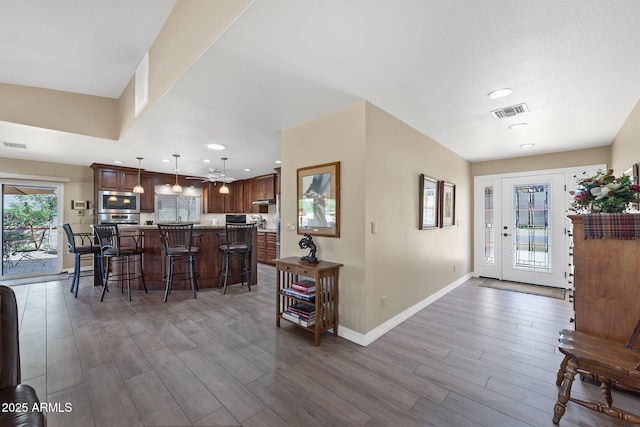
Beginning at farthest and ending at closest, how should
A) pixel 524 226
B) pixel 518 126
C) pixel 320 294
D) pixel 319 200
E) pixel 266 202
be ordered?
pixel 266 202 → pixel 524 226 → pixel 518 126 → pixel 319 200 → pixel 320 294

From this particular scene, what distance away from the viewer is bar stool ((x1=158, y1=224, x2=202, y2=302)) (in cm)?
402

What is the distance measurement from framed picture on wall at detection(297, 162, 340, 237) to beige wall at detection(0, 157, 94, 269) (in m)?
6.08

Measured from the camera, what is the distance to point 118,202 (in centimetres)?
621

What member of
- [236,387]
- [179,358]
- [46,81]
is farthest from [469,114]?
[46,81]

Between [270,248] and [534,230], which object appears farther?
[270,248]

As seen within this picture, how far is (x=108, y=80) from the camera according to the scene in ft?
11.3

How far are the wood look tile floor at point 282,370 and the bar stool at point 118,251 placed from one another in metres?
0.76

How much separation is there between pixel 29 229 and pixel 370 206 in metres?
7.36

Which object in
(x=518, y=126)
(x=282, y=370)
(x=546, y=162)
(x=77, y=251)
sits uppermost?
(x=518, y=126)

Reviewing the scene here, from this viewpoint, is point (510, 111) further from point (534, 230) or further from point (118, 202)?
point (118, 202)

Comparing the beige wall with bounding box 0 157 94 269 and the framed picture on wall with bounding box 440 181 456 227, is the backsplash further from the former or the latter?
the framed picture on wall with bounding box 440 181 456 227

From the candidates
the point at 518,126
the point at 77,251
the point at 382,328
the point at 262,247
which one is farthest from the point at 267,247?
the point at 518,126

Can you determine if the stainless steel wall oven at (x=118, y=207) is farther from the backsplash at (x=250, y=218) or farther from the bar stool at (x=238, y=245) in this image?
the bar stool at (x=238, y=245)

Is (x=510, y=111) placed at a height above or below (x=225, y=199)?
above
